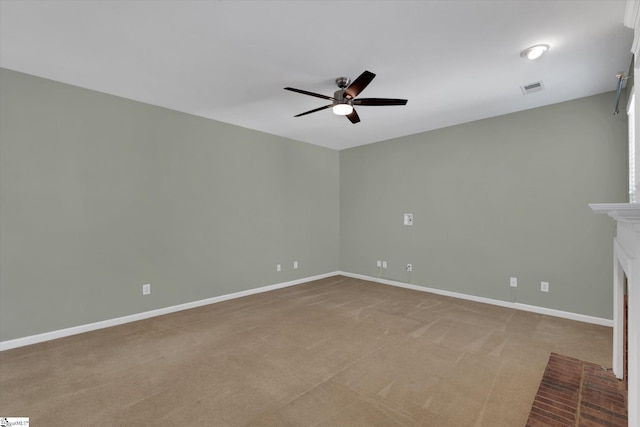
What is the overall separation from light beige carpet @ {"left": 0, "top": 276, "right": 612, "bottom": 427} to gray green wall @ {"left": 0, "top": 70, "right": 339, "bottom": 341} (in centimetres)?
45

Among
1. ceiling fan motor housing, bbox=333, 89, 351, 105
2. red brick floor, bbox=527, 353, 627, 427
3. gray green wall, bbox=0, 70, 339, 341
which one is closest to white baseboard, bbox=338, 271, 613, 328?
red brick floor, bbox=527, 353, 627, 427

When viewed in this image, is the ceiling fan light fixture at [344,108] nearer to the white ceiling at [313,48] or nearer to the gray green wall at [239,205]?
the white ceiling at [313,48]

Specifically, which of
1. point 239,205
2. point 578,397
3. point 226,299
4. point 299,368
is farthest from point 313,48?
point 226,299

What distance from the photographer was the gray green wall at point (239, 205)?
3029mm

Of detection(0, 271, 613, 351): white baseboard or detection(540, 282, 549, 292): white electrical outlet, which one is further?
detection(540, 282, 549, 292): white electrical outlet

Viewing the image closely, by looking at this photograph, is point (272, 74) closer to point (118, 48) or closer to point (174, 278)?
point (118, 48)

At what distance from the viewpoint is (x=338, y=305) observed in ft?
13.9

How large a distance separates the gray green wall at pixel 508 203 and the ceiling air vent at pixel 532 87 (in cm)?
69

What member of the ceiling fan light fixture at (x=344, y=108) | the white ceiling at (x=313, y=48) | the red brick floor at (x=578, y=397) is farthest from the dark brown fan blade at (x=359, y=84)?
the red brick floor at (x=578, y=397)

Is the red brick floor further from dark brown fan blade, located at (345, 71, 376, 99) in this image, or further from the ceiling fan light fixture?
the ceiling fan light fixture

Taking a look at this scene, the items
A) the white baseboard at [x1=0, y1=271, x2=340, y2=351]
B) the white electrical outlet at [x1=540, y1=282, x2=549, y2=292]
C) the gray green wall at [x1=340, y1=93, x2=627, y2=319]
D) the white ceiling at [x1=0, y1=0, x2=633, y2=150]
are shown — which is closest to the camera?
the white ceiling at [x1=0, y1=0, x2=633, y2=150]

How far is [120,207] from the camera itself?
3.53 m

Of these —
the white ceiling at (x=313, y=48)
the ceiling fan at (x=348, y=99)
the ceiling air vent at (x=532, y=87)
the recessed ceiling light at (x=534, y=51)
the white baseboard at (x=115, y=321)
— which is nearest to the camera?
the white ceiling at (x=313, y=48)

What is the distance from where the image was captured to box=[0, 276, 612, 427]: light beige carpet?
6.43ft
